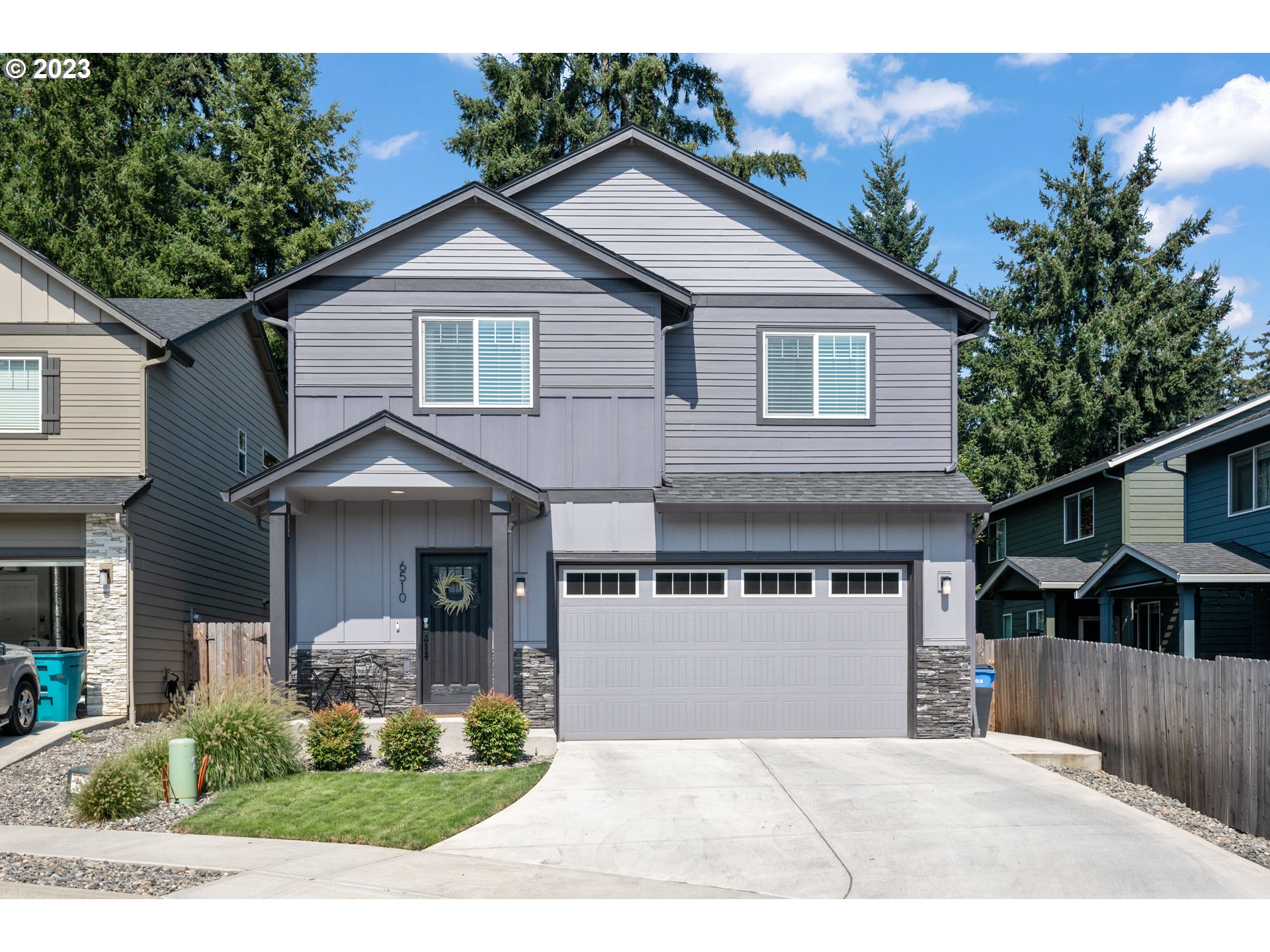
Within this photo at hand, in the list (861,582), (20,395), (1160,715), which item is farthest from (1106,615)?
(20,395)

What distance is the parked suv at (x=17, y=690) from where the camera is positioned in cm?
1326

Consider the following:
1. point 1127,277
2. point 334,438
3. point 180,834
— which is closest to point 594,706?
point 334,438

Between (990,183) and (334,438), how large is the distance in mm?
29935

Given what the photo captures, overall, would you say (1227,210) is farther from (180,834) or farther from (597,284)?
(180,834)

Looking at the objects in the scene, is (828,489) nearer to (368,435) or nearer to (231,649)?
(368,435)

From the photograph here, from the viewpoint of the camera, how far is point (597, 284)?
1527 centimetres

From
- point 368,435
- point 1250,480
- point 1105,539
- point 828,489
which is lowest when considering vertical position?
point 1105,539

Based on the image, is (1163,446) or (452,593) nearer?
(452,593)

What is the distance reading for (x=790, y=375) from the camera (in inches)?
623

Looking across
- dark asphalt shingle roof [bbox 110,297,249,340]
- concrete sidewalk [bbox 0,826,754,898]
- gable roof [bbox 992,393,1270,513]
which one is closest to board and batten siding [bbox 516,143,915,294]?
dark asphalt shingle roof [bbox 110,297,249,340]

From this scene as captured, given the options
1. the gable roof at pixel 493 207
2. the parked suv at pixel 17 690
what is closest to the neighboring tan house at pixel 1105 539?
the gable roof at pixel 493 207

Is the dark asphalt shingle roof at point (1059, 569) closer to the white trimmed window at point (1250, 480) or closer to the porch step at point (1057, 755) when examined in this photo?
the white trimmed window at point (1250, 480)

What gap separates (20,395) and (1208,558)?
18.9 metres

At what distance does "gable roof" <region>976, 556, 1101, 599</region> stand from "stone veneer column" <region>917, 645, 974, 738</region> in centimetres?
965
